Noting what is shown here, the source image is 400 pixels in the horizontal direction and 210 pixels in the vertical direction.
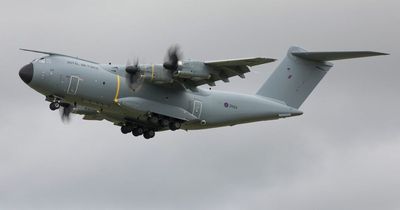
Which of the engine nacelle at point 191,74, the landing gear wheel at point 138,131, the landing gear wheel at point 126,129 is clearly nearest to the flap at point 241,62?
the engine nacelle at point 191,74

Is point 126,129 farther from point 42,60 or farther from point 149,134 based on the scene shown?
point 42,60

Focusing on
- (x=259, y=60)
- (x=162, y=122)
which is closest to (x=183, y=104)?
(x=162, y=122)

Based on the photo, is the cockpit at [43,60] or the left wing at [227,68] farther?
the left wing at [227,68]

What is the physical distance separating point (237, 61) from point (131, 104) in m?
3.39

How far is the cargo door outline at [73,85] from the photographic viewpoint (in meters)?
29.2

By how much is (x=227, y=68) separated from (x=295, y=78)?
12.1 feet

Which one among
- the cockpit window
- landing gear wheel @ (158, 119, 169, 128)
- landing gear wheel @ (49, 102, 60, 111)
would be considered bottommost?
landing gear wheel @ (158, 119, 169, 128)

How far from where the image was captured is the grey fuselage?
29.2 m

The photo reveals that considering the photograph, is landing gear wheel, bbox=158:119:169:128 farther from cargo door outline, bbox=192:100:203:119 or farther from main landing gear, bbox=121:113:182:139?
cargo door outline, bbox=192:100:203:119

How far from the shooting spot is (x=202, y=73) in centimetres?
3027

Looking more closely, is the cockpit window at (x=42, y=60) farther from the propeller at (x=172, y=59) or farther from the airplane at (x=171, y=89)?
the propeller at (x=172, y=59)

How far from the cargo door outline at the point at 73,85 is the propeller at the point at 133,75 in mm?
1591

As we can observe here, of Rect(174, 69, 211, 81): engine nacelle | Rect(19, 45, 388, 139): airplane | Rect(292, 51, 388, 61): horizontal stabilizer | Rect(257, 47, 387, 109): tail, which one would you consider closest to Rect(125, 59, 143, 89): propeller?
→ Rect(19, 45, 388, 139): airplane

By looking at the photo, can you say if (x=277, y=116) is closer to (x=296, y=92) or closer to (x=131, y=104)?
(x=296, y=92)
